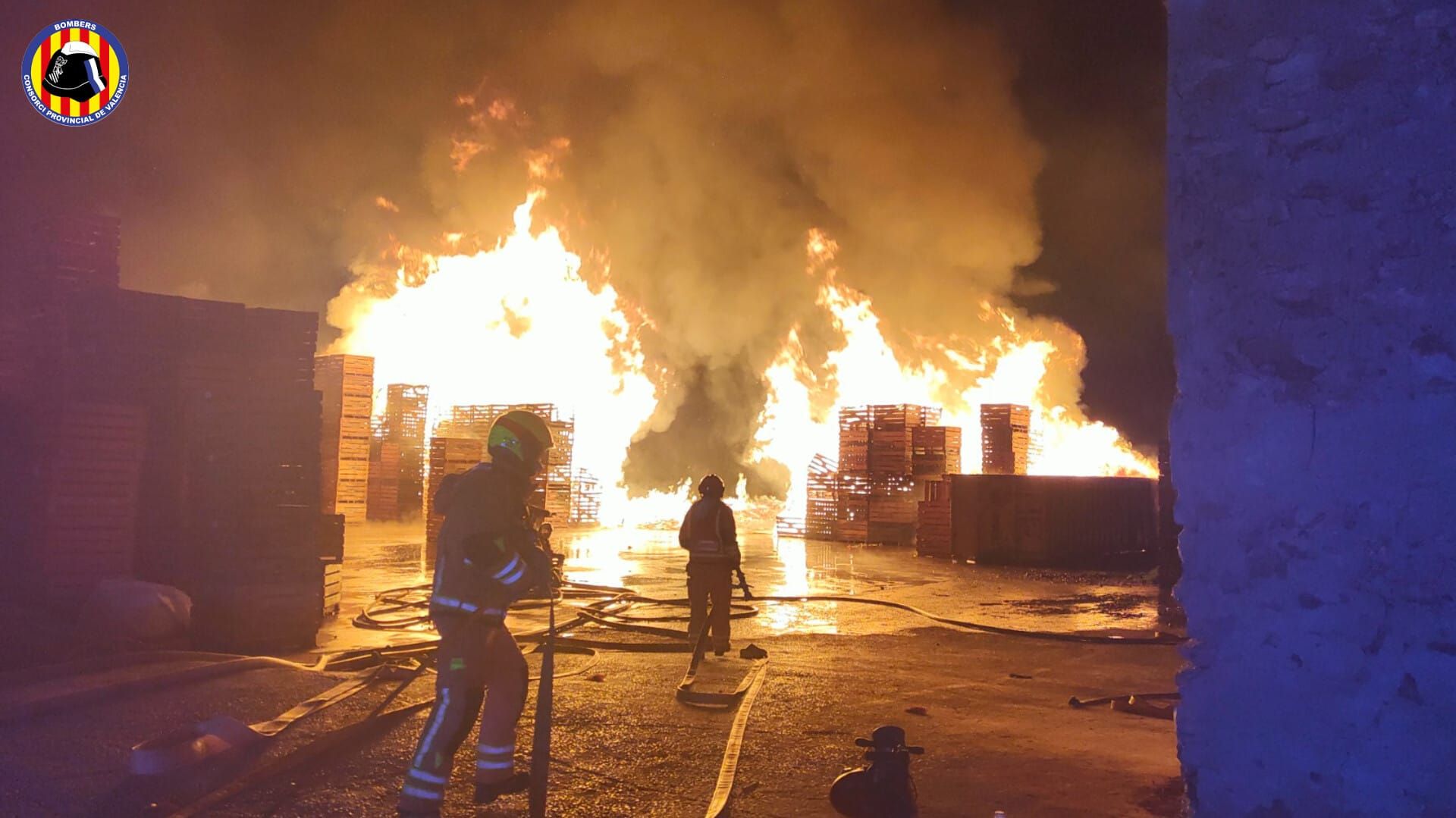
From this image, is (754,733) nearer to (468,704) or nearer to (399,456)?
(468,704)

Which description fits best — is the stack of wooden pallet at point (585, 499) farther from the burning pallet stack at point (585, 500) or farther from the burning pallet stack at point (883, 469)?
the burning pallet stack at point (883, 469)

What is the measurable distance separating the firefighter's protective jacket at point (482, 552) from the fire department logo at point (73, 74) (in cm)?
1910

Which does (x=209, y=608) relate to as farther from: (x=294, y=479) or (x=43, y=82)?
(x=43, y=82)

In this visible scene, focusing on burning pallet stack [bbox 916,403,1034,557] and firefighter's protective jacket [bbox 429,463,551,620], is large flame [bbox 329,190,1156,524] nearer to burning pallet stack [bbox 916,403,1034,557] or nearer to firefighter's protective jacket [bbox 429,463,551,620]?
burning pallet stack [bbox 916,403,1034,557]

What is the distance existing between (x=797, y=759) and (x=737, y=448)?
102 feet

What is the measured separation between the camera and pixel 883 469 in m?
23.3

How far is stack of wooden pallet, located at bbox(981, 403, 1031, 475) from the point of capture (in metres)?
22.8

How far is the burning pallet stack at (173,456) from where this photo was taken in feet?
27.0

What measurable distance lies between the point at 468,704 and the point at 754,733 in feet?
7.98

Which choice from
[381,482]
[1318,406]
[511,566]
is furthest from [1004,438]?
[511,566]

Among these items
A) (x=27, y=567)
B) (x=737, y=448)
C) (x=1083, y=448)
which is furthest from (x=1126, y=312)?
(x=27, y=567)

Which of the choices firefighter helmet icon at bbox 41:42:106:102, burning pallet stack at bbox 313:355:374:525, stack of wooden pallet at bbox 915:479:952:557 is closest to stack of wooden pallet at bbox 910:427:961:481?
stack of wooden pallet at bbox 915:479:952:557

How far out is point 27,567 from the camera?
8.86 metres

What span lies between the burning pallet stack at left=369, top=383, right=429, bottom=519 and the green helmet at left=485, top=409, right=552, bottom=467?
23191 millimetres
